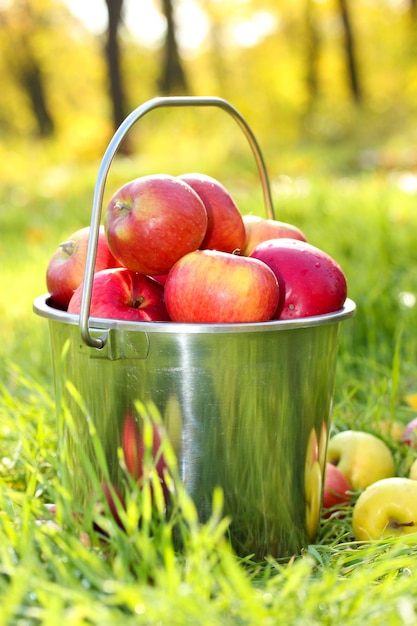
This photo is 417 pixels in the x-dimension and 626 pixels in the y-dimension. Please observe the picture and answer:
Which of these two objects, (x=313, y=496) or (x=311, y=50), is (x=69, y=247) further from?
(x=311, y=50)

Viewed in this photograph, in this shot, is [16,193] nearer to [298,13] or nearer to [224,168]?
[224,168]

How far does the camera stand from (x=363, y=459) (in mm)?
2064

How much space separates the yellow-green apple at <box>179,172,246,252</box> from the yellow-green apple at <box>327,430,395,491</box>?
0.59 m

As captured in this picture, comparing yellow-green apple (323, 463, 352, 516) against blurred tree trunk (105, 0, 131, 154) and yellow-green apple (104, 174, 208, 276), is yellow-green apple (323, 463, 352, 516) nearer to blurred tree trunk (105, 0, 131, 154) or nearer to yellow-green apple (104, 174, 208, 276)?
yellow-green apple (104, 174, 208, 276)

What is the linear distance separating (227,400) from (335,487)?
57 cm

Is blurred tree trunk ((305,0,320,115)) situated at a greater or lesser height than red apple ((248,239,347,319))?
greater

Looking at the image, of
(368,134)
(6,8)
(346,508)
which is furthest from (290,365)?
(6,8)

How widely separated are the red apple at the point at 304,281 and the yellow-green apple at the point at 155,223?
179 millimetres

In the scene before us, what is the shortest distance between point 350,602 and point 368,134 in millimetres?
11898

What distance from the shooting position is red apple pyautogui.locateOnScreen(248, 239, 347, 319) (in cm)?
172

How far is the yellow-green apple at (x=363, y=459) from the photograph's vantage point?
2.06 metres

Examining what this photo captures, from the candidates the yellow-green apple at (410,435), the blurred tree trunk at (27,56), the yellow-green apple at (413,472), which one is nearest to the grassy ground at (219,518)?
the yellow-green apple at (410,435)

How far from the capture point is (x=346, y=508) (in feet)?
6.49

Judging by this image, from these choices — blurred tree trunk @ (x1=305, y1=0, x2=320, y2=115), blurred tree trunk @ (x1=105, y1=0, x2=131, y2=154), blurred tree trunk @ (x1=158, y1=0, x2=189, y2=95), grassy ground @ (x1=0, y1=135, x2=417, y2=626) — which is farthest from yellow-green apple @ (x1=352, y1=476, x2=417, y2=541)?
blurred tree trunk @ (x1=305, y1=0, x2=320, y2=115)
